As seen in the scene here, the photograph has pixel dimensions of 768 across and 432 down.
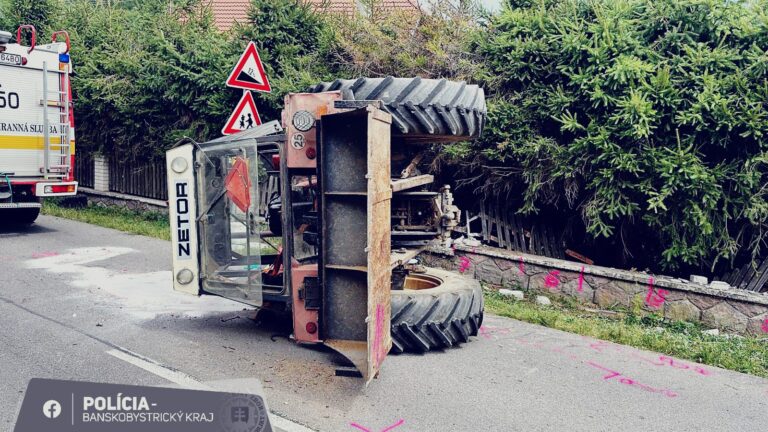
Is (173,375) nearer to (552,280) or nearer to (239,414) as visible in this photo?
(239,414)

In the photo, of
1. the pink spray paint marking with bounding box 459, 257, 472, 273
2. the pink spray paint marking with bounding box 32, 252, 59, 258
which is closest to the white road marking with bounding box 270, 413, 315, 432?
the pink spray paint marking with bounding box 459, 257, 472, 273

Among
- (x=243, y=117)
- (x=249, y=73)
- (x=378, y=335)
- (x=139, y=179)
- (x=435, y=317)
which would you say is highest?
(x=249, y=73)

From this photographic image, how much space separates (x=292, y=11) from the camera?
1190cm

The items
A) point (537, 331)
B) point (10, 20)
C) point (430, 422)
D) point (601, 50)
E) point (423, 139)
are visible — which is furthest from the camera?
point (10, 20)

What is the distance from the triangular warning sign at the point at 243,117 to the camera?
8.16 meters

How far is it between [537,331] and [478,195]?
12.2 feet

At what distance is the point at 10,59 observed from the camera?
10797mm

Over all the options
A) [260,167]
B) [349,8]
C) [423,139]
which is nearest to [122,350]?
[260,167]

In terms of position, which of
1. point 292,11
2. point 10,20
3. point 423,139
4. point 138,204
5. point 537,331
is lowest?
point 537,331

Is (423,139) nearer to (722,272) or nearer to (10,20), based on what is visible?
(722,272)

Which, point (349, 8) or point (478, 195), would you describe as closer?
point (478, 195)

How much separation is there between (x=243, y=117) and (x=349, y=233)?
4.16 m

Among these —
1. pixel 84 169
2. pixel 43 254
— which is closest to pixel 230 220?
pixel 43 254

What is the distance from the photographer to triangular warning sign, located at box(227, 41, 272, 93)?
8.20 m
